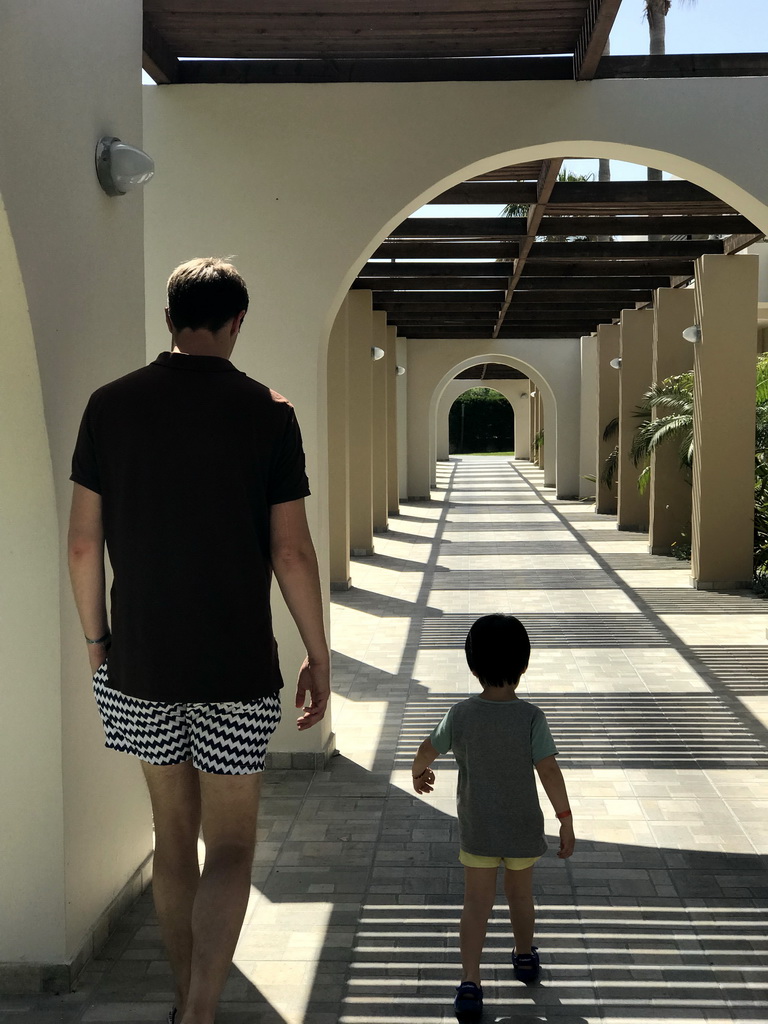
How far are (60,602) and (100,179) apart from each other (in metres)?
1.28

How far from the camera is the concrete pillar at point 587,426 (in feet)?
74.8

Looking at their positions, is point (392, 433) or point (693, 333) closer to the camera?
point (693, 333)

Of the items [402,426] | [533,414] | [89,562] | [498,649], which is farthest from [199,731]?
[533,414]

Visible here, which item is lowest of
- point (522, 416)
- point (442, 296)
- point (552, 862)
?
point (552, 862)

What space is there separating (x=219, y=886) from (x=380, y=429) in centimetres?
1339

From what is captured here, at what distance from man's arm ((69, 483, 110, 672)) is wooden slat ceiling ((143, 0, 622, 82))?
277 cm

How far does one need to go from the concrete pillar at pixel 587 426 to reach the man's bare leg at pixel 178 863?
816 inches

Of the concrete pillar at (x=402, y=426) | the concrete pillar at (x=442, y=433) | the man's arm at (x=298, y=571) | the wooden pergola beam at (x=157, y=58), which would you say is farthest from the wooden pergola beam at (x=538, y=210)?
the concrete pillar at (x=442, y=433)

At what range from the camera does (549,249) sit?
36.2ft

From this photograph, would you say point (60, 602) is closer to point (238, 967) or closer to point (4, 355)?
point (4, 355)

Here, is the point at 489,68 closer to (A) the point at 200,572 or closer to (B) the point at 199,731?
(A) the point at 200,572

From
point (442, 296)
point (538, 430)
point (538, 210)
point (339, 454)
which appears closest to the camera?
point (538, 210)

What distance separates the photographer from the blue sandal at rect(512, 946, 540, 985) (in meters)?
2.96

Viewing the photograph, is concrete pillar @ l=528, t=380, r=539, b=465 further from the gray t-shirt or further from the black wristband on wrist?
the black wristband on wrist
